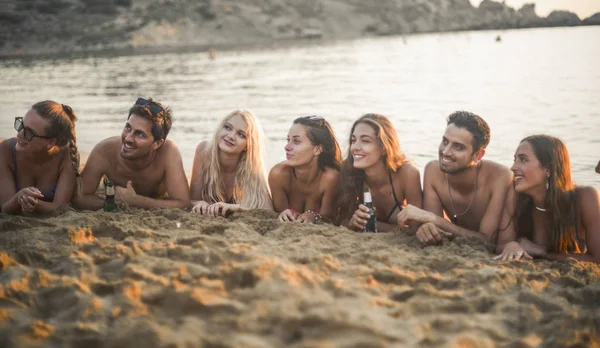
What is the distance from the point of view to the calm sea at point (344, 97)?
47.8 feet

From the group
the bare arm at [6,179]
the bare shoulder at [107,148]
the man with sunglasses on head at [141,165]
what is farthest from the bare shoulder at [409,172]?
the bare arm at [6,179]

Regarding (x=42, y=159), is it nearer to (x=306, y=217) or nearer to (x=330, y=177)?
(x=306, y=217)

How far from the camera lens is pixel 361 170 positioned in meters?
5.74

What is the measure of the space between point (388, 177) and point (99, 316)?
3608mm

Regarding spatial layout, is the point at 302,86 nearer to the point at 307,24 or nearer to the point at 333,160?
the point at 333,160

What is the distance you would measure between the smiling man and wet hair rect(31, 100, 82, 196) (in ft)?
11.5

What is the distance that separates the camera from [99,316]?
2.86m

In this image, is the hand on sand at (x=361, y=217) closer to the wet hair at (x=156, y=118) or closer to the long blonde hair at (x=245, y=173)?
the long blonde hair at (x=245, y=173)

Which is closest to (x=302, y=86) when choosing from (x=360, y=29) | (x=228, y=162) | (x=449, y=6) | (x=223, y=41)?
(x=228, y=162)

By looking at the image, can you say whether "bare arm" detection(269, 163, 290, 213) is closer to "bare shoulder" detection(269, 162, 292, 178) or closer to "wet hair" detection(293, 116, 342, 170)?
"bare shoulder" detection(269, 162, 292, 178)

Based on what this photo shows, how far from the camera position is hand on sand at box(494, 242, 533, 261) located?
168 inches

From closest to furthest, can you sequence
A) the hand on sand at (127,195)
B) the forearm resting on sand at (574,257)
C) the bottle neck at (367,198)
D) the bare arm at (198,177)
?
the forearm resting on sand at (574,257), the bottle neck at (367,198), the hand on sand at (127,195), the bare arm at (198,177)

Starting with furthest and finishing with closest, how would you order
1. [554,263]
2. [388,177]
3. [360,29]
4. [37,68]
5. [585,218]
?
[360,29] < [37,68] < [388,177] < [585,218] < [554,263]

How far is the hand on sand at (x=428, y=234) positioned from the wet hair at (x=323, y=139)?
1.61 m
